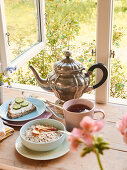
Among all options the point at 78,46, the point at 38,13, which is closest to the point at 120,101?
the point at 38,13

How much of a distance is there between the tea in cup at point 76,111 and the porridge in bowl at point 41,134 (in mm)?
61

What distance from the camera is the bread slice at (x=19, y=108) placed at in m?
1.05

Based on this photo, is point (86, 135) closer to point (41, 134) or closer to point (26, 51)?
point (41, 134)

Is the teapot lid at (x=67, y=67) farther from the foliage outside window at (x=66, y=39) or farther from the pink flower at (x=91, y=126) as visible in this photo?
the foliage outside window at (x=66, y=39)

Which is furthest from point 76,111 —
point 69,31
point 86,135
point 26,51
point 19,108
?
point 69,31

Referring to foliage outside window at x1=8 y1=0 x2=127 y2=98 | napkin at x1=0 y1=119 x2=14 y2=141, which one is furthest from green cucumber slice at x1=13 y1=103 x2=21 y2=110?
foliage outside window at x1=8 y1=0 x2=127 y2=98

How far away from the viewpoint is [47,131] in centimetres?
92

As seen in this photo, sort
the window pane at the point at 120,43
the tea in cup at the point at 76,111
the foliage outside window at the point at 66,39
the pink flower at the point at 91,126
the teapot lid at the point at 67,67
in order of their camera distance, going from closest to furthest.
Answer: the pink flower at the point at 91,126 → the tea in cup at the point at 76,111 → the teapot lid at the point at 67,67 → the window pane at the point at 120,43 → the foliage outside window at the point at 66,39

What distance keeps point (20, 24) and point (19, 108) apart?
2.09 ft

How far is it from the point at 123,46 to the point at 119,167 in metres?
0.74

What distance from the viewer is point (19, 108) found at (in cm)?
108

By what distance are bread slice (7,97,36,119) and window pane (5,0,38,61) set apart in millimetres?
417

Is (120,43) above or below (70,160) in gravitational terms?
above

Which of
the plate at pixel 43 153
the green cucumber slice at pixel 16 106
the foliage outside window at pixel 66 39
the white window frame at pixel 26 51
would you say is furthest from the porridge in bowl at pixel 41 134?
the foliage outside window at pixel 66 39
